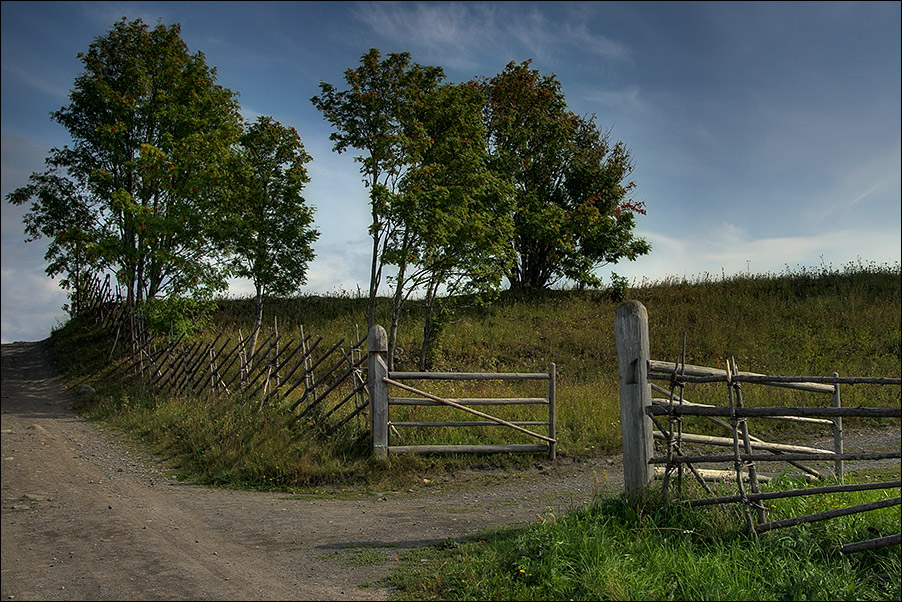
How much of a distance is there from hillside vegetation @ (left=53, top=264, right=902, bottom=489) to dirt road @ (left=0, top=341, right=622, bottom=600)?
2.33 ft

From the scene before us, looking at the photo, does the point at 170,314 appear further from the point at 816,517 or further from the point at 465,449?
the point at 816,517

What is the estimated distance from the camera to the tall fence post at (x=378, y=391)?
9.18 m

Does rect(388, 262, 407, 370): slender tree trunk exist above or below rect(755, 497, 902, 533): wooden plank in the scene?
above

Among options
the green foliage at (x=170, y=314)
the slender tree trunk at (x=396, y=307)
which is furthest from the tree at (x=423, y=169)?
the green foliage at (x=170, y=314)

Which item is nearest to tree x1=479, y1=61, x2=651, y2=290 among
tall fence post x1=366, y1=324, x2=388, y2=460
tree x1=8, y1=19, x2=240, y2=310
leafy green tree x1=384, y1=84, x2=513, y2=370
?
leafy green tree x1=384, y1=84, x2=513, y2=370

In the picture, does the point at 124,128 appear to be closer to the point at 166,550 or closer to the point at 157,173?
the point at 157,173

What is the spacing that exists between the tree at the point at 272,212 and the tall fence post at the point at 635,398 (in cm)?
1246

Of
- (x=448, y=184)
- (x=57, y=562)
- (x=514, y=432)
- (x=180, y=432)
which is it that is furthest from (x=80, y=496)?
(x=448, y=184)

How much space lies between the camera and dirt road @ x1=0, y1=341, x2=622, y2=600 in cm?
478

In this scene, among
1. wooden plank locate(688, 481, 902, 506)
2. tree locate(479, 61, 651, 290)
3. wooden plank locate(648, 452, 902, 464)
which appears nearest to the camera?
wooden plank locate(688, 481, 902, 506)

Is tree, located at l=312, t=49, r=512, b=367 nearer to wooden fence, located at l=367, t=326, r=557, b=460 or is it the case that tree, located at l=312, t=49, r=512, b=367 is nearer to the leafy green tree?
the leafy green tree

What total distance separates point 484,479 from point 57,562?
17.6 ft

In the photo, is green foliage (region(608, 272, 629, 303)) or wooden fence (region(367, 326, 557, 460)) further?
green foliage (region(608, 272, 629, 303))

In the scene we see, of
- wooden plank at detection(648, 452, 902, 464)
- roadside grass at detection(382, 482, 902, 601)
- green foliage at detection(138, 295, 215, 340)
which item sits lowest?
roadside grass at detection(382, 482, 902, 601)
